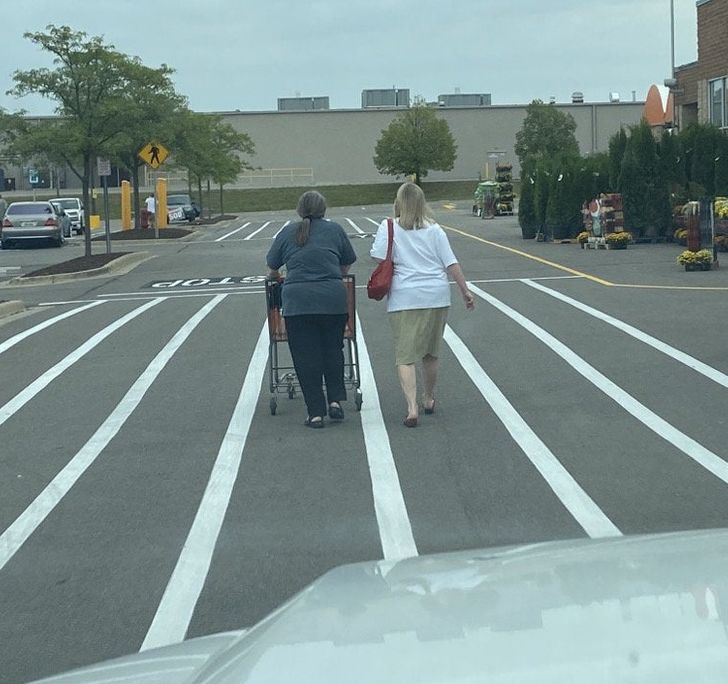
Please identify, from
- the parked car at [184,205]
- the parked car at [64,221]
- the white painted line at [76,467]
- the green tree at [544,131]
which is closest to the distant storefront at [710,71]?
the parked car at [64,221]

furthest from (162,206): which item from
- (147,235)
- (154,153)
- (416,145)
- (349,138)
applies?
(349,138)

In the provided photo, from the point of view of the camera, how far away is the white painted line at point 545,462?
6.90m

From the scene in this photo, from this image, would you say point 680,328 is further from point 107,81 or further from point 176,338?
point 107,81

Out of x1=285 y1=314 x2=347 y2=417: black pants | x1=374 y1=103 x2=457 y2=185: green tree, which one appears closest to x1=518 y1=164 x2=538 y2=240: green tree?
x1=285 y1=314 x2=347 y2=417: black pants

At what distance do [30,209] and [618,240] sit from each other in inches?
887

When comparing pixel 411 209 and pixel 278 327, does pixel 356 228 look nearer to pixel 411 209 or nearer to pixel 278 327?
pixel 278 327

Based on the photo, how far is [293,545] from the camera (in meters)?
6.64

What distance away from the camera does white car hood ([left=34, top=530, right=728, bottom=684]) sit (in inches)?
81.7

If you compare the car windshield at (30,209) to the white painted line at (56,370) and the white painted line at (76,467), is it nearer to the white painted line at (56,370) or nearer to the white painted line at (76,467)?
the white painted line at (56,370)

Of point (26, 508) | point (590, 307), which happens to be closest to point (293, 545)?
point (26, 508)

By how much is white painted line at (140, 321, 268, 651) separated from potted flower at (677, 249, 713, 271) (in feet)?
42.5

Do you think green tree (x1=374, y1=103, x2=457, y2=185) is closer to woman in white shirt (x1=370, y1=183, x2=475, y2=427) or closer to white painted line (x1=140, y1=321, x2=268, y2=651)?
white painted line (x1=140, y1=321, x2=268, y2=651)

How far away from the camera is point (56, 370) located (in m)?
13.3

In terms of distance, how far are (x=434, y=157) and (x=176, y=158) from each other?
139ft
